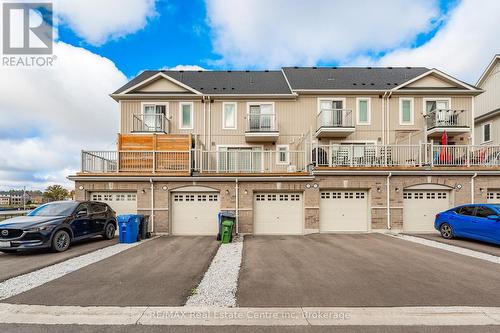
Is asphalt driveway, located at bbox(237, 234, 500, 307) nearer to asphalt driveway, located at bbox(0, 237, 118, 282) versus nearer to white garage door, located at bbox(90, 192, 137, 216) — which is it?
asphalt driveway, located at bbox(0, 237, 118, 282)

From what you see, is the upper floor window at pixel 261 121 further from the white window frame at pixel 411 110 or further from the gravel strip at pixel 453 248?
the gravel strip at pixel 453 248

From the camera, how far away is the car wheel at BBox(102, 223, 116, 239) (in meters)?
9.80

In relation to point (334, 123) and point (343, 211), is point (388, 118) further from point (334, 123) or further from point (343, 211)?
point (343, 211)

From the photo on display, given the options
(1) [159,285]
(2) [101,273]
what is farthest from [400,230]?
(2) [101,273]

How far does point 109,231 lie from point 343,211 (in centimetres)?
976

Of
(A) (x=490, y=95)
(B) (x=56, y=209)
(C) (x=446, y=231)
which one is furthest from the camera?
(A) (x=490, y=95)

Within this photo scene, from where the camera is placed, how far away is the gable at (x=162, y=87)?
1567 cm

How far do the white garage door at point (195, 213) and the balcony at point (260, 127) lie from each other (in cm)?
528

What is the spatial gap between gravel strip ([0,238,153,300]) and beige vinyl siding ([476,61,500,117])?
23.6m

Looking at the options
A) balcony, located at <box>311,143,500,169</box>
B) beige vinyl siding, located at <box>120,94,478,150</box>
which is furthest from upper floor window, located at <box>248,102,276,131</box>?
balcony, located at <box>311,143,500,169</box>

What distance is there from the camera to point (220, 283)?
5.12 metres

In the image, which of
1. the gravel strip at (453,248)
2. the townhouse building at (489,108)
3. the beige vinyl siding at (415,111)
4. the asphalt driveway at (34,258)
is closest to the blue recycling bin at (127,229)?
the asphalt driveway at (34,258)

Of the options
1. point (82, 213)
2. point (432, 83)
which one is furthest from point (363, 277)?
point (432, 83)

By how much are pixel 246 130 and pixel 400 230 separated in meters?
9.40
